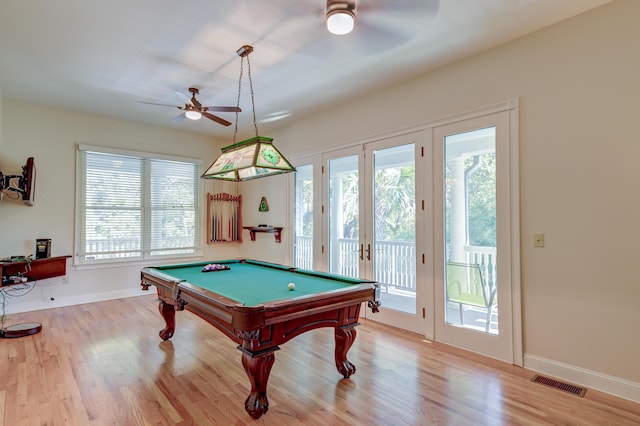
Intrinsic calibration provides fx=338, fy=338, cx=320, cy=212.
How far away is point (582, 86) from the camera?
8.94 ft

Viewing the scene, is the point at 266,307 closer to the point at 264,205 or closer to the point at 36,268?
the point at 36,268

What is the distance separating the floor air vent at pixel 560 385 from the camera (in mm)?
2561

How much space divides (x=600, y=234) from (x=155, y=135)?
6287 mm

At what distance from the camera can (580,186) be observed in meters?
2.72

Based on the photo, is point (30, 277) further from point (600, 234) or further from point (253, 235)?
point (600, 234)

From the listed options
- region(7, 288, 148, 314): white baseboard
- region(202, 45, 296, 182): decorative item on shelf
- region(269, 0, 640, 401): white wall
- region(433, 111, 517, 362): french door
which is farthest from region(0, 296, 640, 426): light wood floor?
region(202, 45, 296, 182): decorative item on shelf

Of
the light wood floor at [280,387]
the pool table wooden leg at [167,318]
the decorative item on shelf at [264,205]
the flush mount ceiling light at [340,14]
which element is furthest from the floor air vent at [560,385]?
the decorative item on shelf at [264,205]

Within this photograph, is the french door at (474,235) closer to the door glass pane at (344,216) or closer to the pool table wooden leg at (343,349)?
the door glass pane at (344,216)

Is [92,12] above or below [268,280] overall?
above

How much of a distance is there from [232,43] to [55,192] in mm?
3887

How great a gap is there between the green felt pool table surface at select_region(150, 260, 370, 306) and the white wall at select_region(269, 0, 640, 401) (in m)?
1.63

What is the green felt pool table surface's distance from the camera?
8.00ft

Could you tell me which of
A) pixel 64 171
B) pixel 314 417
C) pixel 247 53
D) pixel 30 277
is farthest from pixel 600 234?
pixel 64 171

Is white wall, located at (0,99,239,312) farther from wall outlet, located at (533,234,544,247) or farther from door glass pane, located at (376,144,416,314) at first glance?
wall outlet, located at (533,234,544,247)
